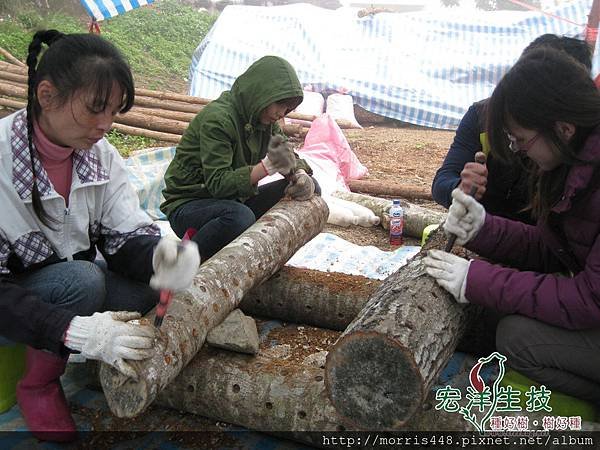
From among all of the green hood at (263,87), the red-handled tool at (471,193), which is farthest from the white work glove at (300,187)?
the red-handled tool at (471,193)

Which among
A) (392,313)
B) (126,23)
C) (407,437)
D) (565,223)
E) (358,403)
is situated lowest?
(126,23)

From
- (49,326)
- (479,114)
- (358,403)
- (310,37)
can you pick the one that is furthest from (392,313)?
(310,37)

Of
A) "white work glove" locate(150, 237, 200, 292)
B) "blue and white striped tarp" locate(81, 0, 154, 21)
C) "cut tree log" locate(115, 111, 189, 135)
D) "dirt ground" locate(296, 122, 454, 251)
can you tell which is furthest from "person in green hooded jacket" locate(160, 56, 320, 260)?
"cut tree log" locate(115, 111, 189, 135)

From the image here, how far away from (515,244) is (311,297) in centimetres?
107

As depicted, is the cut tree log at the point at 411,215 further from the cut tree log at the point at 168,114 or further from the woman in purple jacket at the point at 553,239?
the cut tree log at the point at 168,114

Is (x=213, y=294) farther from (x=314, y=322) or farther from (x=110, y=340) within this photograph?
(x=314, y=322)

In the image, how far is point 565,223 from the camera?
2125 mm

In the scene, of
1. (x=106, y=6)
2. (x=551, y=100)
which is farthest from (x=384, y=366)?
(x=106, y=6)

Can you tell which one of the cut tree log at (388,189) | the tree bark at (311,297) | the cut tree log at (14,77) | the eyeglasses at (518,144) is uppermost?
the eyeglasses at (518,144)

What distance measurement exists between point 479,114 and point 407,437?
1.75 metres

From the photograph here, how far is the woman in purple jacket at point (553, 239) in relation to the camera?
1938mm

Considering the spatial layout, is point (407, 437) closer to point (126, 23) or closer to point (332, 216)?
point (332, 216)

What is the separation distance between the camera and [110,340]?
188cm

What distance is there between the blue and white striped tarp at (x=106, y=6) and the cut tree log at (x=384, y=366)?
584cm
